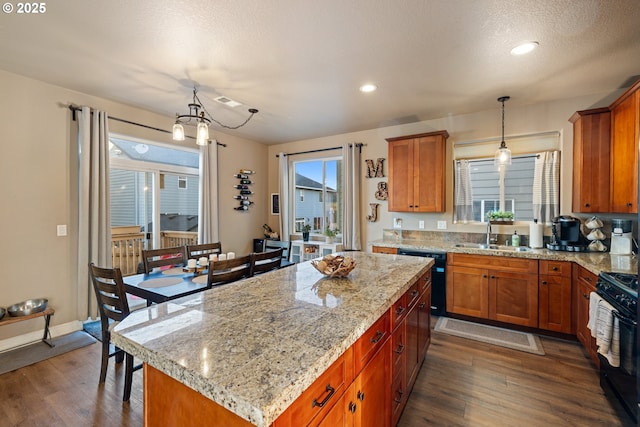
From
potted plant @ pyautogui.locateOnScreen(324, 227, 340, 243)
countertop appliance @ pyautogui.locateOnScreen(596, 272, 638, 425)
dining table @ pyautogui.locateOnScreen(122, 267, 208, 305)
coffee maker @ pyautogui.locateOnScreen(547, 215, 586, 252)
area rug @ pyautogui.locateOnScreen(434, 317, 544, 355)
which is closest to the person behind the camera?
countertop appliance @ pyautogui.locateOnScreen(596, 272, 638, 425)

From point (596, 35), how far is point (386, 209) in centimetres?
291

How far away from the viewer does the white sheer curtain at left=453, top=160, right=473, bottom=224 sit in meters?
3.98

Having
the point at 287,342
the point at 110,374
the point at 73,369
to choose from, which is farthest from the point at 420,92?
the point at 73,369

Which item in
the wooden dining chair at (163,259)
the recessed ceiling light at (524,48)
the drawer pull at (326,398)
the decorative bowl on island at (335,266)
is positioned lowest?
the drawer pull at (326,398)

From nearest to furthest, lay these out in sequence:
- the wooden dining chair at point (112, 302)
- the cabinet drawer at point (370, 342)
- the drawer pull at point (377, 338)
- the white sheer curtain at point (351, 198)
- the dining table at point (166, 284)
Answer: the cabinet drawer at point (370, 342)
the drawer pull at point (377, 338)
the wooden dining chair at point (112, 302)
the dining table at point (166, 284)
the white sheer curtain at point (351, 198)

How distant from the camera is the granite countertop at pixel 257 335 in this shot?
0.77 meters

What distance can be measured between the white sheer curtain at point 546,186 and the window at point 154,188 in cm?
486

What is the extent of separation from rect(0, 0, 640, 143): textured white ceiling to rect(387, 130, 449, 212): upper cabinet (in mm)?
577

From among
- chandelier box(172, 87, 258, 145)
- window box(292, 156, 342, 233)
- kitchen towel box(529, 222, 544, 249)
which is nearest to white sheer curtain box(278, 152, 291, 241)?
window box(292, 156, 342, 233)

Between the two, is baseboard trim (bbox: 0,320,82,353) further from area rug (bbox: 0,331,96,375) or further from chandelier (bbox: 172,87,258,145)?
chandelier (bbox: 172,87,258,145)

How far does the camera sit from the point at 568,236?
10.3 ft

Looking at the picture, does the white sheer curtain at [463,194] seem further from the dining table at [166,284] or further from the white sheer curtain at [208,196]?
the white sheer curtain at [208,196]

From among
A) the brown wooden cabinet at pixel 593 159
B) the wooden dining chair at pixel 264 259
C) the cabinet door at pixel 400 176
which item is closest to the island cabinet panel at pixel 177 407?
the wooden dining chair at pixel 264 259

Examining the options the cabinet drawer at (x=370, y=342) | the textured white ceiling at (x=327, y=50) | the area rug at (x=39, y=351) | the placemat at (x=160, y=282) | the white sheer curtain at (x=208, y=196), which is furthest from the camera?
the white sheer curtain at (x=208, y=196)
